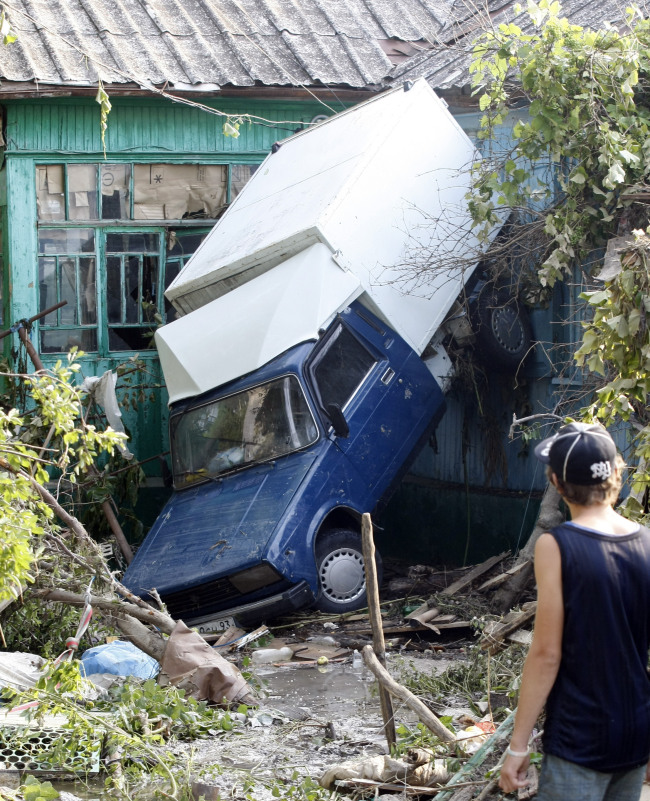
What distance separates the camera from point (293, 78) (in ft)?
38.8

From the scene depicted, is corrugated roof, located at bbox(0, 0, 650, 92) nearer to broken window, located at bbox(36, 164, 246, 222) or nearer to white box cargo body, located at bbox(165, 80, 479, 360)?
broken window, located at bbox(36, 164, 246, 222)

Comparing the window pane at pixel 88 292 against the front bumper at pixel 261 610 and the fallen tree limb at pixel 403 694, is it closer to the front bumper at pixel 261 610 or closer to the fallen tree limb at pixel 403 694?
the front bumper at pixel 261 610

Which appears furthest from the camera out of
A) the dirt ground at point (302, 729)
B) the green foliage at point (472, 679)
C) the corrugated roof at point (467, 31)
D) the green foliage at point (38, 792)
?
the corrugated roof at point (467, 31)

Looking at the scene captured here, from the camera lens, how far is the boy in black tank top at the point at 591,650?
279cm

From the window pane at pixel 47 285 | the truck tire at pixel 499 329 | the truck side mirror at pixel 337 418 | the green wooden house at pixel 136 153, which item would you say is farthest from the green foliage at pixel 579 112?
the window pane at pixel 47 285

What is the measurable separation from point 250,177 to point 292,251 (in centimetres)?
345

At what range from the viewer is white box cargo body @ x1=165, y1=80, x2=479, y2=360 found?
8891 millimetres

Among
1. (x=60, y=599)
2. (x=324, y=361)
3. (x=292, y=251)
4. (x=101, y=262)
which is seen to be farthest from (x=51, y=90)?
(x=60, y=599)

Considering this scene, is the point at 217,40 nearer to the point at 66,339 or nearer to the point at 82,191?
the point at 82,191

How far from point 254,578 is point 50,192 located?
19.4ft

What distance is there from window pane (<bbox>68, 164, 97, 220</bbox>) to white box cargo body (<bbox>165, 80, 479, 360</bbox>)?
7.58 ft

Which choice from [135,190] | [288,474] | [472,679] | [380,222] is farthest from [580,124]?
[135,190]

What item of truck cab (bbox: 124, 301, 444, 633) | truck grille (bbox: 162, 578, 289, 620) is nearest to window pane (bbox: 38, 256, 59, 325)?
truck cab (bbox: 124, 301, 444, 633)

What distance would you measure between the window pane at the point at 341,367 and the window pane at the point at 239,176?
13.4ft
